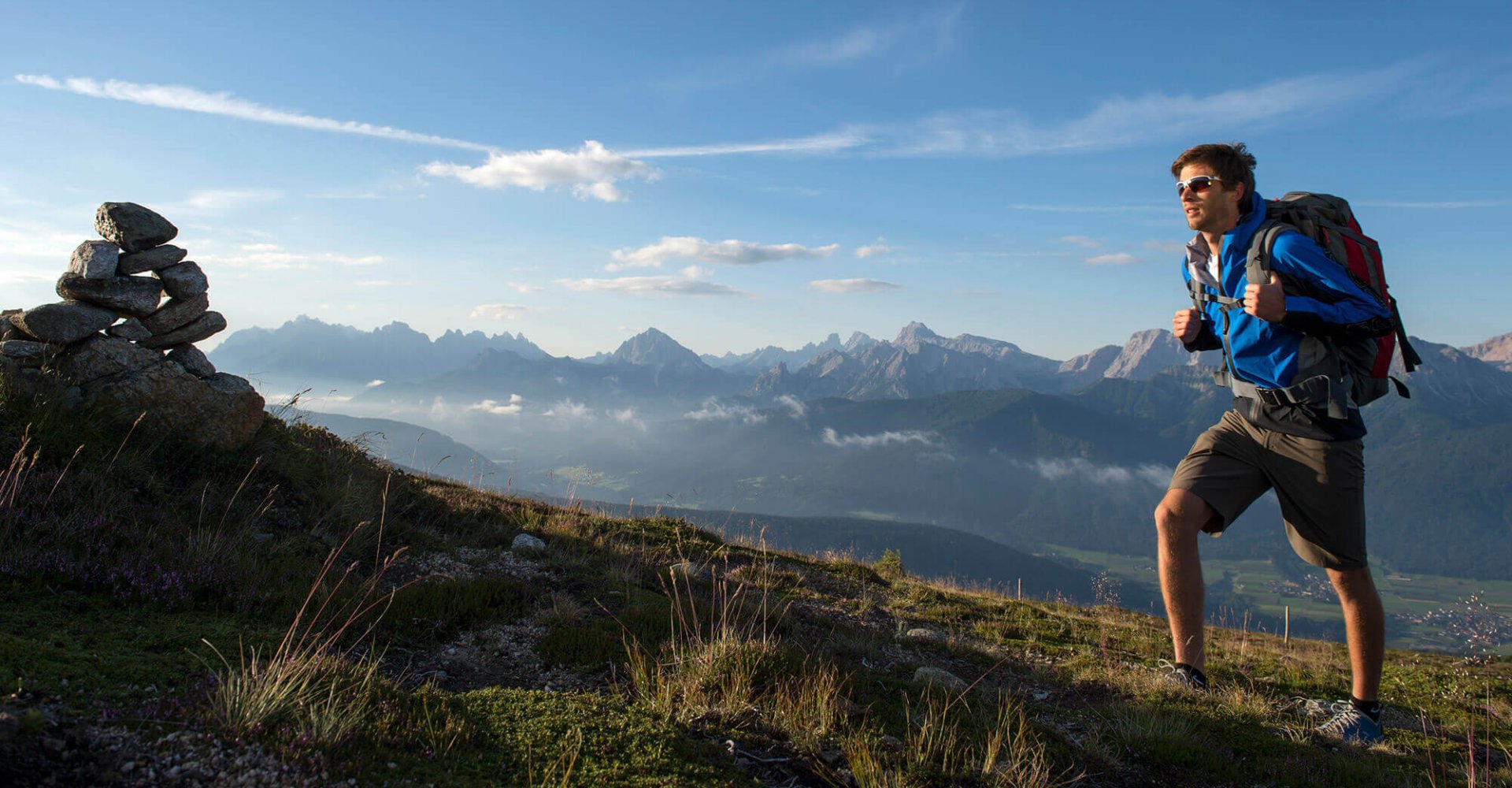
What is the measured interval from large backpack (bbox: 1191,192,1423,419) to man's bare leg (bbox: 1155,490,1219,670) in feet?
2.95

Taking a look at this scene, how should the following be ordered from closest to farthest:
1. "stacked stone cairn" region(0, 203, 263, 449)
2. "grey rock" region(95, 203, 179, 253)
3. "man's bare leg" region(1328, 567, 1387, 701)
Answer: "man's bare leg" region(1328, 567, 1387, 701) < "stacked stone cairn" region(0, 203, 263, 449) < "grey rock" region(95, 203, 179, 253)

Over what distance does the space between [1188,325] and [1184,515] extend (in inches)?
55.2

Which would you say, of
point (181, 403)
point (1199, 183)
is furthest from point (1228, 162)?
point (181, 403)

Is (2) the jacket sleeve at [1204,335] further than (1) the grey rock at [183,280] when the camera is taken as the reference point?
No

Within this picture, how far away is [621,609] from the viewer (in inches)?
235

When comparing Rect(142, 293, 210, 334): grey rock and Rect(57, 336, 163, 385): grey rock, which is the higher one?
Rect(142, 293, 210, 334): grey rock

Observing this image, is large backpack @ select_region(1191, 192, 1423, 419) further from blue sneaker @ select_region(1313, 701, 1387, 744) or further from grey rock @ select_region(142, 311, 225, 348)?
grey rock @ select_region(142, 311, 225, 348)

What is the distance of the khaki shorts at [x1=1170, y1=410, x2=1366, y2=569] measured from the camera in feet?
15.2

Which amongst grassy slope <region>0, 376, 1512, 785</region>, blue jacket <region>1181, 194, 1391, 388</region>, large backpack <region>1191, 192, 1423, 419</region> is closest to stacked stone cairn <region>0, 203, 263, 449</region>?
grassy slope <region>0, 376, 1512, 785</region>

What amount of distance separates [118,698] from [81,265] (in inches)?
297

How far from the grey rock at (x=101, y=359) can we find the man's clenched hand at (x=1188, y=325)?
1051cm

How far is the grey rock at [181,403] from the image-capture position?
765 cm

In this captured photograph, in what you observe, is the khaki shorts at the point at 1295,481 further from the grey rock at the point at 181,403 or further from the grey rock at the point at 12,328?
the grey rock at the point at 12,328

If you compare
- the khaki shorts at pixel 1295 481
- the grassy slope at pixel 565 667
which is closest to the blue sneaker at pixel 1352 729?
the grassy slope at pixel 565 667
